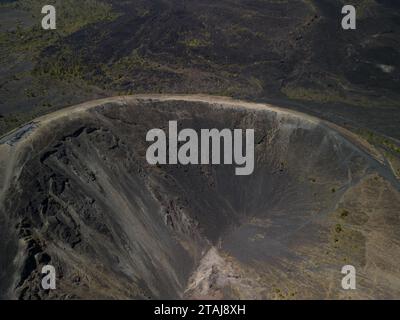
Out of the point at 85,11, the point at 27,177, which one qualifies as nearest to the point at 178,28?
the point at 85,11

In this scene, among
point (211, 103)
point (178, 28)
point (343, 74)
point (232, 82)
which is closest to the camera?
point (211, 103)

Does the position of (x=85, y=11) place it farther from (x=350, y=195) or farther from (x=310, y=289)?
(x=310, y=289)

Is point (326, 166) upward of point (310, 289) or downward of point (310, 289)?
upward

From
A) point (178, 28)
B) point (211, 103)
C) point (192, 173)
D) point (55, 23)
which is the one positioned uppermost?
point (55, 23)

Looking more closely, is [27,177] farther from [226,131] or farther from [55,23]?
[55,23]

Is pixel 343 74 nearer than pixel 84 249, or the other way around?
pixel 84 249

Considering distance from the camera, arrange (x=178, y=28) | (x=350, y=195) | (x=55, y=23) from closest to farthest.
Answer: (x=350, y=195)
(x=178, y=28)
(x=55, y=23)

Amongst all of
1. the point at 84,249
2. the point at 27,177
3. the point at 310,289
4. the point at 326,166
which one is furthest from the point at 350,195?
the point at 27,177
